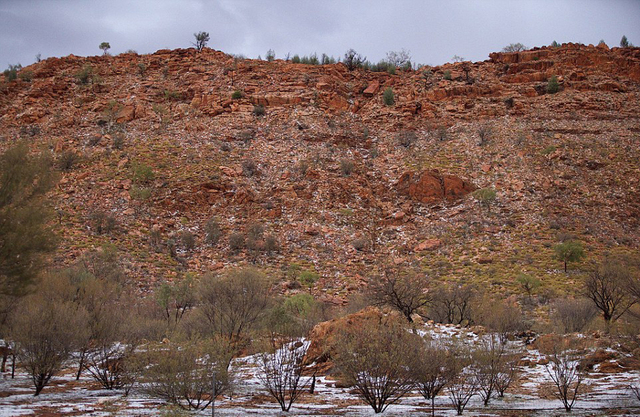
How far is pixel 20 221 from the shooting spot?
555 inches

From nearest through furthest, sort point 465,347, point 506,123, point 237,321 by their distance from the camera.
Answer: point 465,347, point 237,321, point 506,123

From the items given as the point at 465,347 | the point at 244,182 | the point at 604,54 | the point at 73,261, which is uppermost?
the point at 604,54

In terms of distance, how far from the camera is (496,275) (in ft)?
95.1

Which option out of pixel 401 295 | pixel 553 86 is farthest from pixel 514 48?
pixel 401 295

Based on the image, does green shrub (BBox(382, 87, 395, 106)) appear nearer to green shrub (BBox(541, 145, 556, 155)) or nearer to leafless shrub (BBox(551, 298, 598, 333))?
green shrub (BBox(541, 145, 556, 155))

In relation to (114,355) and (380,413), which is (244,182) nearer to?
(114,355)

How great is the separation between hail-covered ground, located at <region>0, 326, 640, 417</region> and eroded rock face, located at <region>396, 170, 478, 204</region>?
20.3 m

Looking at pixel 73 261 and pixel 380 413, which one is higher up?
pixel 73 261

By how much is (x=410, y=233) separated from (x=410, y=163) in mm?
8075

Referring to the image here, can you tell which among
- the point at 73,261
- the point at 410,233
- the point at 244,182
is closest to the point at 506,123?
the point at 410,233

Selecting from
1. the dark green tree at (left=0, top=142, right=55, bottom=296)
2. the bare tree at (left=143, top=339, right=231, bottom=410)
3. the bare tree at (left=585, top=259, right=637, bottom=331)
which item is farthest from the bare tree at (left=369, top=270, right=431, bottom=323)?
the dark green tree at (left=0, top=142, right=55, bottom=296)

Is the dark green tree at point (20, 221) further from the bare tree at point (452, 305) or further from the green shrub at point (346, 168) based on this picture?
the green shrub at point (346, 168)

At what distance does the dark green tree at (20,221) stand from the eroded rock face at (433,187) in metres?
27.7

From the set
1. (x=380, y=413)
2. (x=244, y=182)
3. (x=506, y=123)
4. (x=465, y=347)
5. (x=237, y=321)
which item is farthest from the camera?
(x=506, y=123)
